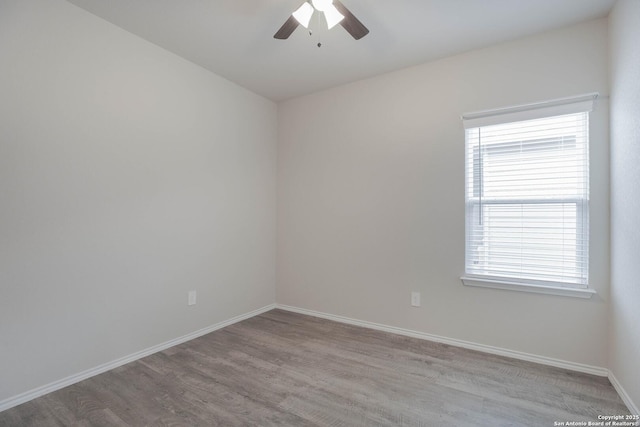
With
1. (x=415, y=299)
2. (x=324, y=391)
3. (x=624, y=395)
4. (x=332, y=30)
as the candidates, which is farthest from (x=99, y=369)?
(x=624, y=395)

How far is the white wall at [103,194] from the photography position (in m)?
1.94

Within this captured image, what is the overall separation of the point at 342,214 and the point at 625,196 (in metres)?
2.23

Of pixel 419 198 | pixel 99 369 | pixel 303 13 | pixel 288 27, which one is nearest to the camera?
pixel 303 13

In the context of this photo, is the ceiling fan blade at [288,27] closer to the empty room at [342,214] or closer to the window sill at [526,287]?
the empty room at [342,214]

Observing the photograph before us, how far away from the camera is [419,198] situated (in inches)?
116

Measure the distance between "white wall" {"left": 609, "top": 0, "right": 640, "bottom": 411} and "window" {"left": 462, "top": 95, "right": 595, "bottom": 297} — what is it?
0.63 feet

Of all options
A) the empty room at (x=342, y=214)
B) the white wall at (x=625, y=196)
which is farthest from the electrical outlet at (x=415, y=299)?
the white wall at (x=625, y=196)

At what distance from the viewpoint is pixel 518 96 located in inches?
99.3

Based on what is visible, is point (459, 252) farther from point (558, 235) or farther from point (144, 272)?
point (144, 272)

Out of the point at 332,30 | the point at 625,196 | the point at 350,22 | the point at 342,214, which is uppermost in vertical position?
the point at 332,30

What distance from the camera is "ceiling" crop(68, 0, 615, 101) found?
7.06 ft

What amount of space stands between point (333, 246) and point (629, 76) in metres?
2.64

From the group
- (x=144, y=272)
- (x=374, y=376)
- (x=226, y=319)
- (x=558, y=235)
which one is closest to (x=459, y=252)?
(x=558, y=235)

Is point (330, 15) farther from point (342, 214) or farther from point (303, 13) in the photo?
point (342, 214)
